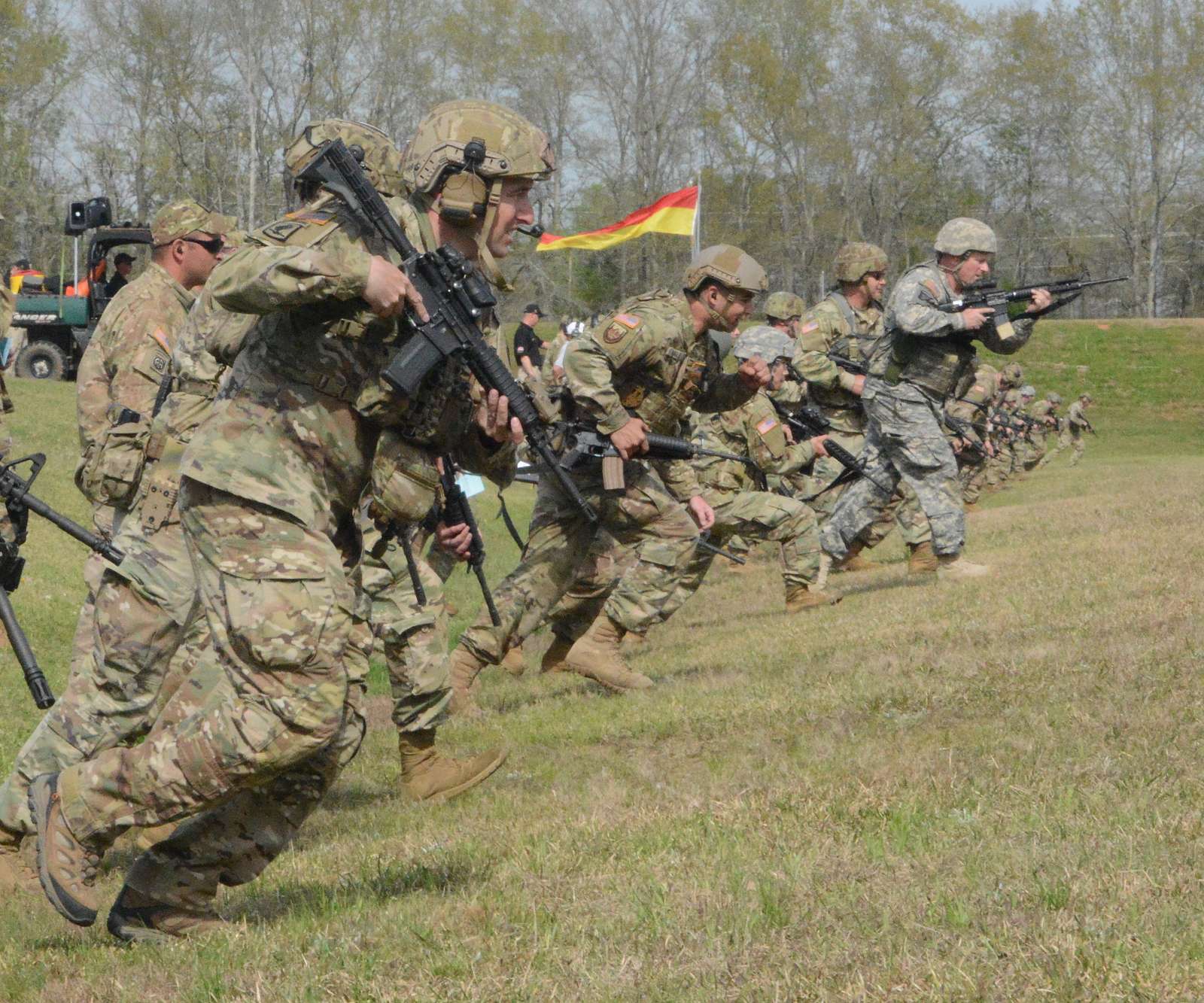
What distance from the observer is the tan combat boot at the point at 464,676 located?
28.1 feet

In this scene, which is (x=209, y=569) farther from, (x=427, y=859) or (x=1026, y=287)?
(x=1026, y=287)

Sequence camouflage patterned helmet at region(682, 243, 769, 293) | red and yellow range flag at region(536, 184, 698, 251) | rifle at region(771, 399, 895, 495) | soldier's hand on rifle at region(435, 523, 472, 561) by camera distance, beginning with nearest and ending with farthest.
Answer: soldier's hand on rifle at region(435, 523, 472, 561), camouflage patterned helmet at region(682, 243, 769, 293), rifle at region(771, 399, 895, 495), red and yellow range flag at region(536, 184, 698, 251)

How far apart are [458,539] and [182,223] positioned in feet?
7.20

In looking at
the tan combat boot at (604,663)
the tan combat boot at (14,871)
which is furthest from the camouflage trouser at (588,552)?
the tan combat boot at (14,871)

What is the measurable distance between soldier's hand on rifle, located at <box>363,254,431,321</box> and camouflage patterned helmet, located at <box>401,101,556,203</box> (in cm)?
59

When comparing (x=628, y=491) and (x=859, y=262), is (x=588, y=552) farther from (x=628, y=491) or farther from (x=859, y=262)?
(x=859, y=262)

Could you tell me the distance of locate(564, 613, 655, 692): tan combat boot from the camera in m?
8.92

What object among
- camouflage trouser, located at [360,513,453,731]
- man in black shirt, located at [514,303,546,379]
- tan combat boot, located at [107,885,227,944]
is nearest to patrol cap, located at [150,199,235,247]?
camouflage trouser, located at [360,513,453,731]

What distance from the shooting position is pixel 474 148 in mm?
4547

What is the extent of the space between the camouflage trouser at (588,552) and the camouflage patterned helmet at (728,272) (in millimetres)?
1090

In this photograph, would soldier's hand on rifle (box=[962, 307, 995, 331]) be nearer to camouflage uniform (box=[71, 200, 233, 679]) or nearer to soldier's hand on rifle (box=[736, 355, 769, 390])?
soldier's hand on rifle (box=[736, 355, 769, 390])

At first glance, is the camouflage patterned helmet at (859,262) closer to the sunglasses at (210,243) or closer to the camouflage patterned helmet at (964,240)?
the camouflage patterned helmet at (964,240)

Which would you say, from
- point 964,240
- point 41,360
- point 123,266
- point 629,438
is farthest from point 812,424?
point 41,360

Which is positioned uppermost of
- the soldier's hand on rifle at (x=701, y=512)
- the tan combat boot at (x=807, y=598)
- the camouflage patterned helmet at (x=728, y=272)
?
the camouflage patterned helmet at (x=728, y=272)
